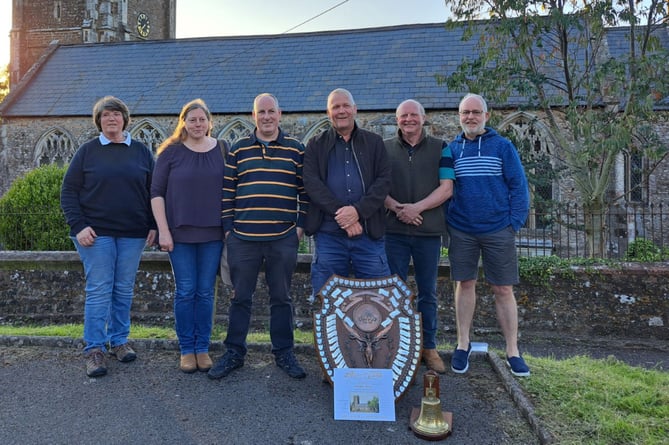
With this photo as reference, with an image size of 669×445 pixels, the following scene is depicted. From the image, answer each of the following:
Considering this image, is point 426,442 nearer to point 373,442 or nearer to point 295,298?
point 373,442

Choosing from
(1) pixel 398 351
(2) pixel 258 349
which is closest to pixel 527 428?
(1) pixel 398 351

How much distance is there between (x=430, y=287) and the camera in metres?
3.89

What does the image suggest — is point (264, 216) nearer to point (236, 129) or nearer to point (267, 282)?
point (267, 282)

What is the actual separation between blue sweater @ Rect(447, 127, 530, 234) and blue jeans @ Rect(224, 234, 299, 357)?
1.36m

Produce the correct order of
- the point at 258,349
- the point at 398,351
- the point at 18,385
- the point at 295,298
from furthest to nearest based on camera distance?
the point at 295,298
the point at 258,349
the point at 18,385
the point at 398,351

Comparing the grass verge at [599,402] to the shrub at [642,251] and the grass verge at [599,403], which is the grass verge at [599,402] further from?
the shrub at [642,251]

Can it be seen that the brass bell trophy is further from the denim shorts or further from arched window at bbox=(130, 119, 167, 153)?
arched window at bbox=(130, 119, 167, 153)

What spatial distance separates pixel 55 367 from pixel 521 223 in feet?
12.9

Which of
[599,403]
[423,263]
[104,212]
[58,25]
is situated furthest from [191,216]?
[58,25]

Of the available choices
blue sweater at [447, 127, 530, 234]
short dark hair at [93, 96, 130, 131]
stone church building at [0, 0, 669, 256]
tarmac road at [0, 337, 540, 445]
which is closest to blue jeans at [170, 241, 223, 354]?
tarmac road at [0, 337, 540, 445]

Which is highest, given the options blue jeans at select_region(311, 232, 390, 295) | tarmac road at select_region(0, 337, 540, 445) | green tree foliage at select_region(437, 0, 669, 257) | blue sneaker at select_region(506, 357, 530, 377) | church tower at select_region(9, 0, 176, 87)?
church tower at select_region(9, 0, 176, 87)

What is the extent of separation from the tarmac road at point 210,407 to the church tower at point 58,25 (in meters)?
25.1

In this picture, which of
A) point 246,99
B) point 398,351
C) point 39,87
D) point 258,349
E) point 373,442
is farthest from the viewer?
point 39,87

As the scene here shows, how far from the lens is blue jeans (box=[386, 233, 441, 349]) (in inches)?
152
